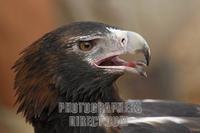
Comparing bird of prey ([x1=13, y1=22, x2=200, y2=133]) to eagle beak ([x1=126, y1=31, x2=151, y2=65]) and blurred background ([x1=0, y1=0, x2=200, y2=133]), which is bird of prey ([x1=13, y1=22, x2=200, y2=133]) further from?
blurred background ([x1=0, y1=0, x2=200, y2=133])

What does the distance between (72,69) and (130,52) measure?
35 centimetres

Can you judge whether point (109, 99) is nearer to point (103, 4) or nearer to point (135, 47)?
point (135, 47)

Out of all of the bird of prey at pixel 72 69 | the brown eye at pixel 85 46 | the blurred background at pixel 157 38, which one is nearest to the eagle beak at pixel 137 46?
the bird of prey at pixel 72 69

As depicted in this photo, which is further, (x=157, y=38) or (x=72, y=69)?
(x=157, y=38)

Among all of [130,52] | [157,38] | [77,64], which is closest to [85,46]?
[77,64]

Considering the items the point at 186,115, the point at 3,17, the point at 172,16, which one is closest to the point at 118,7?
the point at 172,16

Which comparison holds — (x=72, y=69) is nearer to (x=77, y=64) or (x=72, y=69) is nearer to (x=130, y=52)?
(x=77, y=64)

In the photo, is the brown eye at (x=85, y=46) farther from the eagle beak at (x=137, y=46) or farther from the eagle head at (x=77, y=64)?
the eagle beak at (x=137, y=46)

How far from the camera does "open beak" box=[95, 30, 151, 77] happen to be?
11.2ft

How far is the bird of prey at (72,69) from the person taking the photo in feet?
11.4

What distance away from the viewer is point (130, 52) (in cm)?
345

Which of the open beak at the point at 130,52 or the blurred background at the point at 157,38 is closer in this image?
the open beak at the point at 130,52

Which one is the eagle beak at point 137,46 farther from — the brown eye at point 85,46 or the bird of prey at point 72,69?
the brown eye at point 85,46

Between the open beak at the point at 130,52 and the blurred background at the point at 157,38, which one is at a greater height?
the open beak at the point at 130,52
